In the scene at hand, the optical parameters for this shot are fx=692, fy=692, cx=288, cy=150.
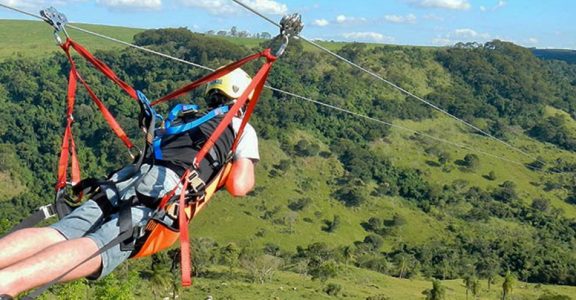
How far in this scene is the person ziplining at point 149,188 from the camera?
14.0ft

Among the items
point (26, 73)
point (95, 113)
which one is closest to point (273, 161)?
point (95, 113)

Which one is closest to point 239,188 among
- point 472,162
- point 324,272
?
point 324,272

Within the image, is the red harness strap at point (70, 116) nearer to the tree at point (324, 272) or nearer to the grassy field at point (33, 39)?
the tree at point (324, 272)

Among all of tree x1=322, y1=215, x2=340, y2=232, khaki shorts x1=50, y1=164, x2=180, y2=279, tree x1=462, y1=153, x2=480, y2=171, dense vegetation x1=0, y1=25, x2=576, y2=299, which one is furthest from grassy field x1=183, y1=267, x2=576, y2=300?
khaki shorts x1=50, y1=164, x2=180, y2=279

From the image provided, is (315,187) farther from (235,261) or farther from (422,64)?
(422,64)

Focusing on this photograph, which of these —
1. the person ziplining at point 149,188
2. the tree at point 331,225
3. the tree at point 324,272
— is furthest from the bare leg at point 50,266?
the tree at point 331,225

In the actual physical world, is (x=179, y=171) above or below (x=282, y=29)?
below

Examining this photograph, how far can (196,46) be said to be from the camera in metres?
123

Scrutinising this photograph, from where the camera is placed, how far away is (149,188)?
15.8 feet

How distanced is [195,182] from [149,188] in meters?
0.32

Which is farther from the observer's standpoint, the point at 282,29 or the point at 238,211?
the point at 238,211

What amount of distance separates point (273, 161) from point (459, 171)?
2912 centimetres

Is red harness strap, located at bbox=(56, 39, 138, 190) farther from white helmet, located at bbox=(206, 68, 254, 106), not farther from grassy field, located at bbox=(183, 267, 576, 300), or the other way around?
grassy field, located at bbox=(183, 267, 576, 300)

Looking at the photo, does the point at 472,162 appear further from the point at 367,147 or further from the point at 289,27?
the point at 289,27
